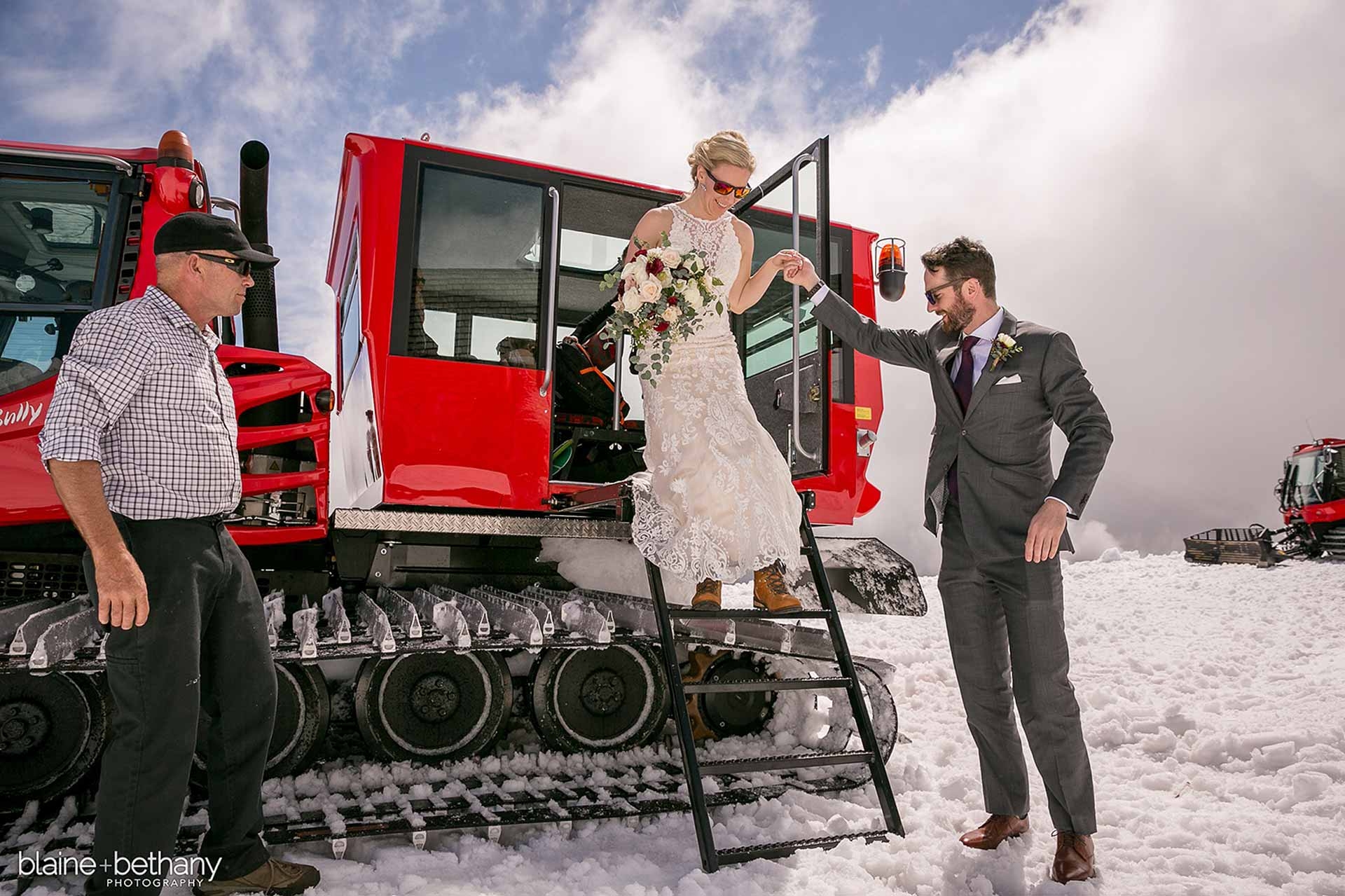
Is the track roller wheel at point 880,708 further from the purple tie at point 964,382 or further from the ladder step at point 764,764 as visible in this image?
the purple tie at point 964,382

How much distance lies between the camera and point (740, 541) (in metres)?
3.92

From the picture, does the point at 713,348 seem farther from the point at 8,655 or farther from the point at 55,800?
the point at 55,800

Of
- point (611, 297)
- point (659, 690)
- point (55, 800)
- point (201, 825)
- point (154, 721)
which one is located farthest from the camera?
point (611, 297)

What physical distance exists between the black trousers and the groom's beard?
2826 millimetres

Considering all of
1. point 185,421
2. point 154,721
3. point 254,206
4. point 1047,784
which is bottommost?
point 1047,784

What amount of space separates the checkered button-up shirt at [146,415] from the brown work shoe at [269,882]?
119 centimetres

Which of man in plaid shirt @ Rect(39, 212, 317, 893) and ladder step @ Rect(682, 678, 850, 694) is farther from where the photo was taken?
ladder step @ Rect(682, 678, 850, 694)

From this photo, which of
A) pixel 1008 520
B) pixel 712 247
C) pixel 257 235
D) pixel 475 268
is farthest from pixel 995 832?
pixel 257 235

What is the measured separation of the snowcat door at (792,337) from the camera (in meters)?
4.23

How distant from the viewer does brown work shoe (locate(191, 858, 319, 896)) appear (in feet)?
9.14

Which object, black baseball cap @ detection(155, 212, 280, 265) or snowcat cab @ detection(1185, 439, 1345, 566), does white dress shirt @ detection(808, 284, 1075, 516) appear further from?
snowcat cab @ detection(1185, 439, 1345, 566)

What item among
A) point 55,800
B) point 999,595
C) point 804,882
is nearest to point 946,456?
point 999,595

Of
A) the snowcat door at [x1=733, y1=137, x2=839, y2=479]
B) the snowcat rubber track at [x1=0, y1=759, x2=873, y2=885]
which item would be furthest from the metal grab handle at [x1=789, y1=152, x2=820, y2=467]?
the snowcat rubber track at [x1=0, y1=759, x2=873, y2=885]

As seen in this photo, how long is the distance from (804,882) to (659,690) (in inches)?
59.4
